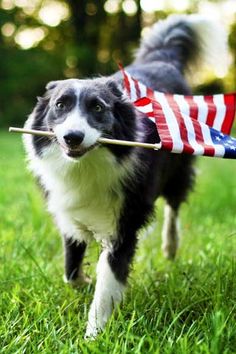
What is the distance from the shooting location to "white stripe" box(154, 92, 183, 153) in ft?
8.93

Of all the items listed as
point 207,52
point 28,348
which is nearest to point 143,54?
point 207,52

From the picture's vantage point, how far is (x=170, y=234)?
467 cm

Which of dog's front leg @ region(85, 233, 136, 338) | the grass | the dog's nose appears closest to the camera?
the grass

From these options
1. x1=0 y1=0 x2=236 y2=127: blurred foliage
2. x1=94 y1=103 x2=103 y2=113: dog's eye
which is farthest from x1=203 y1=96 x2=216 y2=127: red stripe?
x1=0 y1=0 x2=236 y2=127: blurred foliage

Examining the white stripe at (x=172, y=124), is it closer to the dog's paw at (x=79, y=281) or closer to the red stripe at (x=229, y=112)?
the red stripe at (x=229, y=112)

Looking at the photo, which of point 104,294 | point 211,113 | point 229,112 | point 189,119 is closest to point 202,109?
point 211,113

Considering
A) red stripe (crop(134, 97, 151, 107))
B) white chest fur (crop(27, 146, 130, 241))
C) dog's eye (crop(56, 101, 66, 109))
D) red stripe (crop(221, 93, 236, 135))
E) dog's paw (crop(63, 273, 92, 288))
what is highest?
dog's eye (crop(56, 101, 66, 109))

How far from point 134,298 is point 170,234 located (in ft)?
4.90

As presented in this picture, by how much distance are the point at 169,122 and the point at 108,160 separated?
419 mm

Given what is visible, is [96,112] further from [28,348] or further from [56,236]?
[56,236]

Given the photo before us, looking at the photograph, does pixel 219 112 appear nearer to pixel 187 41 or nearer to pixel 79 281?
pixel 79 281

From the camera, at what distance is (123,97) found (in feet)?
10.6

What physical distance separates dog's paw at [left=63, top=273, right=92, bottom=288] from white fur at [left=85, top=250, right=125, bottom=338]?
370mm

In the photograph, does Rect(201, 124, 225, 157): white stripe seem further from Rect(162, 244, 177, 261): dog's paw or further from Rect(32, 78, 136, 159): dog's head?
Rect(162, 244, 177, 261): dog's paw
